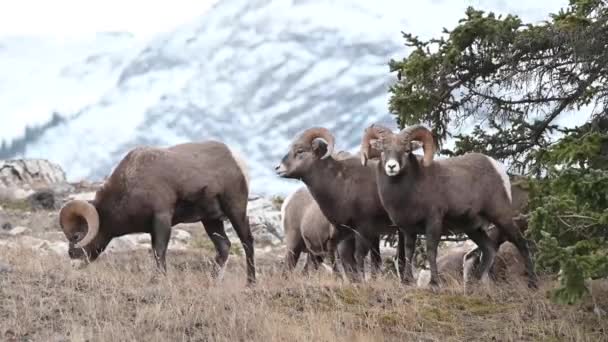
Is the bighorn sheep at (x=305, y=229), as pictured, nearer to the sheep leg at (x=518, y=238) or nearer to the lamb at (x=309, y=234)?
the lamb at (x=309, y=234)

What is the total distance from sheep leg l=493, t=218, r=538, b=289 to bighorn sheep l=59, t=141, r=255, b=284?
10.4 ft

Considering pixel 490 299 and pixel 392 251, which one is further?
pixel 392 251

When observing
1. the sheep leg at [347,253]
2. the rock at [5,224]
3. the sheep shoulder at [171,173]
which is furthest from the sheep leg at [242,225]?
the rock at [5,224]

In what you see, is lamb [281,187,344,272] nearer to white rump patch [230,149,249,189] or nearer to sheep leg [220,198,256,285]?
sheep leg [220,198,256,285]

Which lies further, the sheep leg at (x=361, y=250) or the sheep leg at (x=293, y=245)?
the sheep leg at (x=293, y=245)

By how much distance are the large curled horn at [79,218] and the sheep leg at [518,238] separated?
16.3 feet

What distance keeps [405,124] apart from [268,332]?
4.90 meters

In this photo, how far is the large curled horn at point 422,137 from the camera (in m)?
11.8

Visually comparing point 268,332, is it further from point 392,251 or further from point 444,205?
point 392,251

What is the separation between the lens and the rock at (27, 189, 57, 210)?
27.9m

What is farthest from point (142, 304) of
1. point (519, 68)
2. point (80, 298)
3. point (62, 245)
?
point (62, 245)

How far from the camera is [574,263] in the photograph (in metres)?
8.34

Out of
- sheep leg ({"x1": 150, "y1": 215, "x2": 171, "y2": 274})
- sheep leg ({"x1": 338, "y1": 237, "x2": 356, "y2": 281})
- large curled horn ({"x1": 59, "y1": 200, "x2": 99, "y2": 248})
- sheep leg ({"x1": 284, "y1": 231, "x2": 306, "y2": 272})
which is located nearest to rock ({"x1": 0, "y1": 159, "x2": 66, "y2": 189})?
sheep leg ({"x1": 284, "y1": 231, "x2": 306, "y2": 272})

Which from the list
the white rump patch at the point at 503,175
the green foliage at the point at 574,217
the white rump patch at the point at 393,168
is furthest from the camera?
the white rump patch at the point at 503,175
